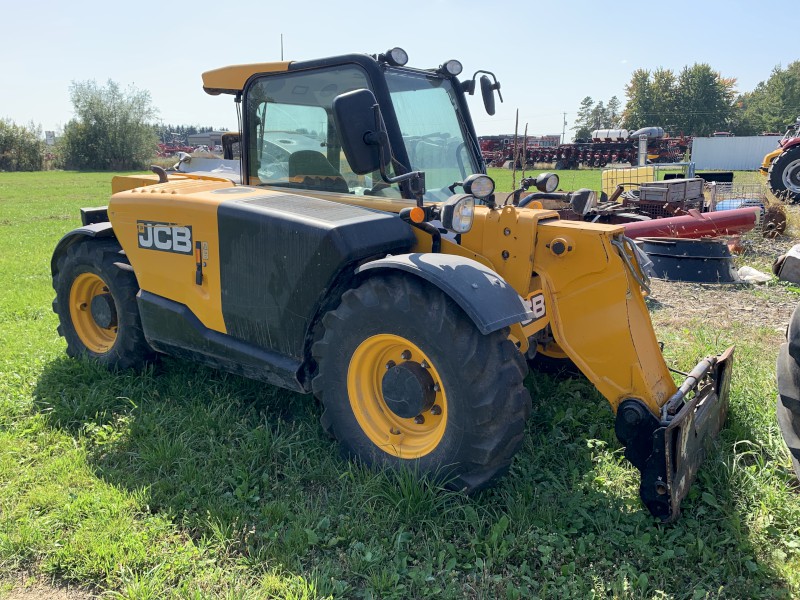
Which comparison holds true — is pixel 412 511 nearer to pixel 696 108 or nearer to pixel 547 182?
pixel 547 182

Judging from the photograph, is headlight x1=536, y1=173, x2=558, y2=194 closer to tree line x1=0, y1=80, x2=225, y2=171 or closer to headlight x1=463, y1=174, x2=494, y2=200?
headlight x1=463, y1=174, x2=494, y2=200

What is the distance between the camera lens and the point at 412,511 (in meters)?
3.03

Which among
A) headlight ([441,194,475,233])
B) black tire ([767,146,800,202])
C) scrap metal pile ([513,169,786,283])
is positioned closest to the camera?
headlight ([441,194,475,233])

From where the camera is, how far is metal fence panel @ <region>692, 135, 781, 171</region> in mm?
35188

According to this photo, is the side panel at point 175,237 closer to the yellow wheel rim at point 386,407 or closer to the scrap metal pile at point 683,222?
the yellow wheel rim at point 386,407

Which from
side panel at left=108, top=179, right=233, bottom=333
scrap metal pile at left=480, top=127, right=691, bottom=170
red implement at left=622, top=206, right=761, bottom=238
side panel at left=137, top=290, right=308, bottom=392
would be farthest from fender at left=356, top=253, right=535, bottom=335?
scrap metal pile at left=480, top=127, right=691, bottom=170

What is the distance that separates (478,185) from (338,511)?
1795 millimetres

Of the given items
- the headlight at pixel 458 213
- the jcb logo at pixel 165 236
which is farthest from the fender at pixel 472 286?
the jcb logo at pixel 165 236

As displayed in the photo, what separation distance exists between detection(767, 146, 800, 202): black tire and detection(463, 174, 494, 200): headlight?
42.5 feet

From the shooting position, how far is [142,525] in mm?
3090

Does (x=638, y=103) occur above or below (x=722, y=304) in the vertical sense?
above

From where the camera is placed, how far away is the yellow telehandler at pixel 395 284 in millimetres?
2977

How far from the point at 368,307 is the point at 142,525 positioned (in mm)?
1525

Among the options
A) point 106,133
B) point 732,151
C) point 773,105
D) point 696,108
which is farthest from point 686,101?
point 106,133
